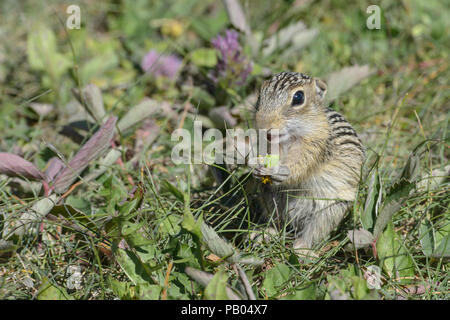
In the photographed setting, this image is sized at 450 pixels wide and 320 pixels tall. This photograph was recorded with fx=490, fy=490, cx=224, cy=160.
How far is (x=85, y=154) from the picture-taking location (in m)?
2.78

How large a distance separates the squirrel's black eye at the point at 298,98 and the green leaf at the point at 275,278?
2.89ft

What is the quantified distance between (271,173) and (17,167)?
1415mm

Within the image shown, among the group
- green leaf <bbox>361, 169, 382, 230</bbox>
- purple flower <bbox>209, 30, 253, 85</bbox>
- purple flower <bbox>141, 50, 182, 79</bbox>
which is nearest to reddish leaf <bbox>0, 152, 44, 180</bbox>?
purple flower <bbox>209, 30, 253, 85</bbox>

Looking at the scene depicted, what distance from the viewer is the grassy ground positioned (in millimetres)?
2268

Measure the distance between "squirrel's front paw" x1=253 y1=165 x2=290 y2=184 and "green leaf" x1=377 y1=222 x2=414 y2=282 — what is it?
60 centimetres

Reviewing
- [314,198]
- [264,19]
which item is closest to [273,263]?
[314,198]

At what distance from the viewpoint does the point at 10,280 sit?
7.86 ft

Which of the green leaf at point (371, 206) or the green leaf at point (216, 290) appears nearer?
the green leaf at point (216, 290)

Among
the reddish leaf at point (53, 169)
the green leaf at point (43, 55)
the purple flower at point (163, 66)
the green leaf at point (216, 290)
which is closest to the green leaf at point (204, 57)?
the purple flower at point (163, 66)

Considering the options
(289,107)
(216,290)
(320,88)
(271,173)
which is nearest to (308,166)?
(271,173)

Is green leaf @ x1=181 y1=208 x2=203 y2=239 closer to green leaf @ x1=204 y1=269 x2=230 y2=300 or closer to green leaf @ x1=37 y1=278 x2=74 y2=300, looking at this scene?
green leaf @ x1=204 y1=269 x2=230 y2=300

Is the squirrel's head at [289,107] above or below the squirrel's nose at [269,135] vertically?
above

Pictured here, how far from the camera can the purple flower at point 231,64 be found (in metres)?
3.62

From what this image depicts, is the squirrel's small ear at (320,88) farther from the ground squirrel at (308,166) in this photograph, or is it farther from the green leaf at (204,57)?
the green leaf at (204,57)
